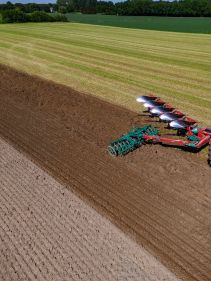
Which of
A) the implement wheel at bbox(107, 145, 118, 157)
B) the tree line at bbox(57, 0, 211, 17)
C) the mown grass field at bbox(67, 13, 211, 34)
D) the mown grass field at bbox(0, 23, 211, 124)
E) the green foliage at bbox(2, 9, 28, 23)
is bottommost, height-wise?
the tree line at bbox(57, 0, 211, 17)

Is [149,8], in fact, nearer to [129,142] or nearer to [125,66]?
[125,66]

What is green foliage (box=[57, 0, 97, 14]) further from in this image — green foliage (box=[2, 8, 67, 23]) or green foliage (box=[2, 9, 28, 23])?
green foliage (box=[2, 9, 28, 23])

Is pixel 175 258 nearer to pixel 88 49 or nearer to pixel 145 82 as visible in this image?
pixel 145 82

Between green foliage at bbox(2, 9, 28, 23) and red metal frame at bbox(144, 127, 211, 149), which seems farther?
green foliage at bbox(2, 9, 28, 23)

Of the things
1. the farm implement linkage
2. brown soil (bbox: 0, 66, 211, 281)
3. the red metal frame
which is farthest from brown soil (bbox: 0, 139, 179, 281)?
the red metal frame

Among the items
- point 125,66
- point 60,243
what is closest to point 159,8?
point 125,66

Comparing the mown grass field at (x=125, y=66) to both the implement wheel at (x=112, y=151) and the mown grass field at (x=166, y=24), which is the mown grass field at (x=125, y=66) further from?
the mown grass field at (x=166, y=24)

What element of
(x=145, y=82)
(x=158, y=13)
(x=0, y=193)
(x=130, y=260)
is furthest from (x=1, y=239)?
(x=158, y=13)
